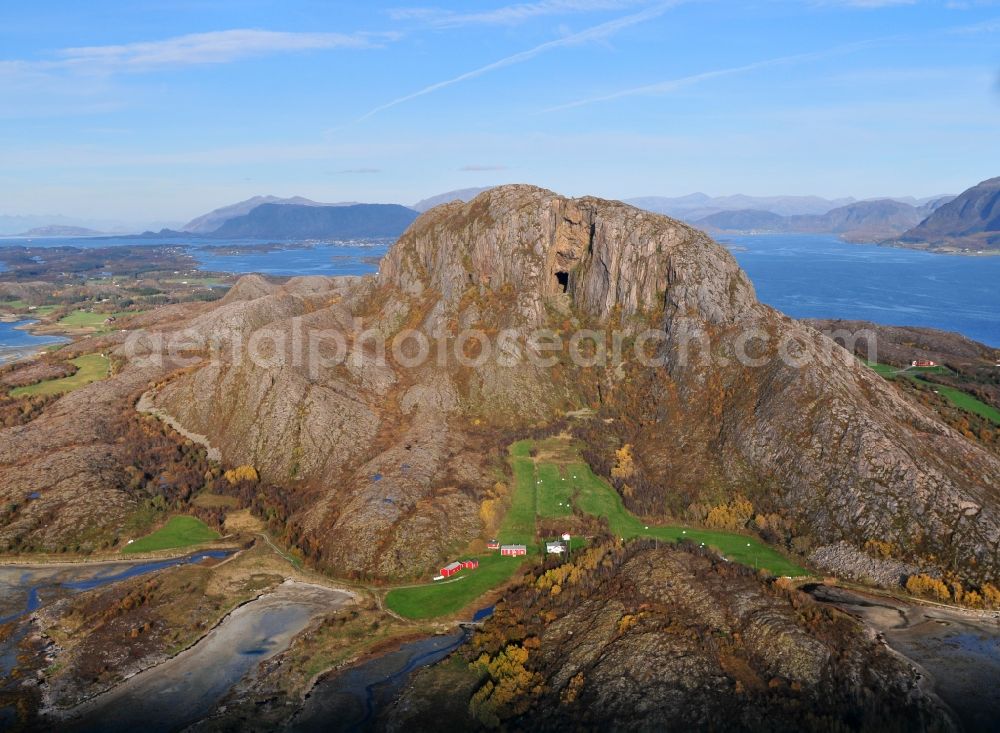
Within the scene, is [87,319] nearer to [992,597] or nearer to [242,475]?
[242,475]

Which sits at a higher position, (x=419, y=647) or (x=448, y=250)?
(x=448, y=250)

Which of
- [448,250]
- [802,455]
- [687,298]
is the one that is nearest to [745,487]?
[802,455]

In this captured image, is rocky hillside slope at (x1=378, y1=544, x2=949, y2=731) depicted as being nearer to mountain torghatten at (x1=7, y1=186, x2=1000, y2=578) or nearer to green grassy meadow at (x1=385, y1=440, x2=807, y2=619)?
green grassy meadow at (x1=385, y1=440, x2=807, y2=619)

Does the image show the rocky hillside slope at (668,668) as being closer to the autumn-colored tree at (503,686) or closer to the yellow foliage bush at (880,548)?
the autumn-colored tree at (503,686)

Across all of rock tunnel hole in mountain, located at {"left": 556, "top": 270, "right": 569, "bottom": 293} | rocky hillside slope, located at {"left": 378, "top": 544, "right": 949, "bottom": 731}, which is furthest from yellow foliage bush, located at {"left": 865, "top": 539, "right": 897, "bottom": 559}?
rock tunnel hole in mountain, located at {"left": 556, "top": 270, "right": 569, "bottom": 293}

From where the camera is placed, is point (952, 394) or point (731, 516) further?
point (952, 394)

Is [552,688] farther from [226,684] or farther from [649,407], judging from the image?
[649,407]

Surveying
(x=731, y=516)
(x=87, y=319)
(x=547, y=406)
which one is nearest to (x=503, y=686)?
(x=731, y=516)
